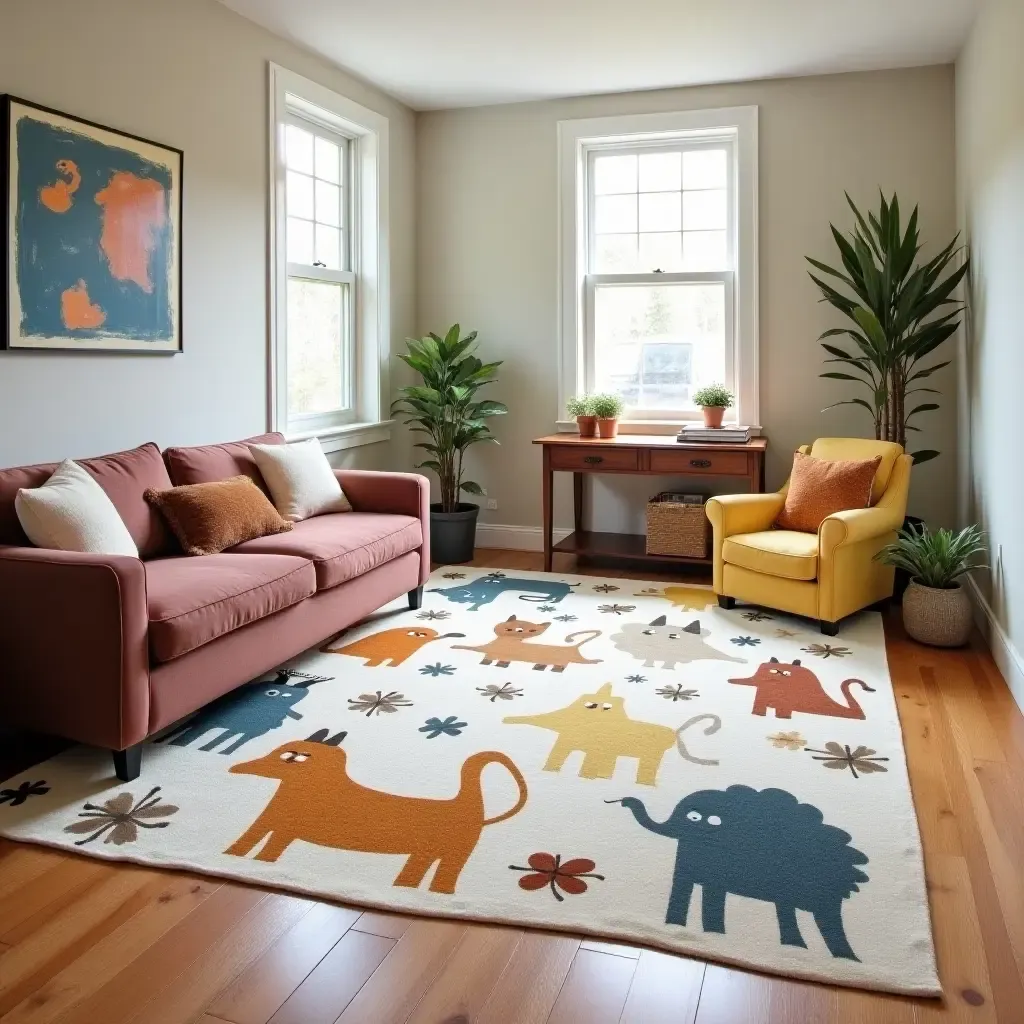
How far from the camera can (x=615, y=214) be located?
564 centimetres

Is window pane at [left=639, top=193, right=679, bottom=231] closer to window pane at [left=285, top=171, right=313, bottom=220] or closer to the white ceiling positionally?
the white ceiling

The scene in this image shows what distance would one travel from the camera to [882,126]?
16.5 ft

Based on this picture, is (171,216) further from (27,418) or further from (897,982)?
(897,982)

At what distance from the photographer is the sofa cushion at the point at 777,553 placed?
159 inches

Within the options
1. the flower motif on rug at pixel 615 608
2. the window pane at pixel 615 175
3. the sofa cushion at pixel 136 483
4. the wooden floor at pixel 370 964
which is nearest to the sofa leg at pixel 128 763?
the wooden floor at pixel 370 964

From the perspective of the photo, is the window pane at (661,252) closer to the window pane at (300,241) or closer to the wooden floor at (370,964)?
the window pane at (300,241)

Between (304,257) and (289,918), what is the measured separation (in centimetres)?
382

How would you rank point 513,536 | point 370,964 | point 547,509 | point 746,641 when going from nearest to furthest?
point 370,964 < point 746,641 < point 547,509 < point 513,536

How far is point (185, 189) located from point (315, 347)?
4.38ft

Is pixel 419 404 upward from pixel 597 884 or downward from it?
upward

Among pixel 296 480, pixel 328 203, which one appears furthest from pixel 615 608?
pixel 328 203

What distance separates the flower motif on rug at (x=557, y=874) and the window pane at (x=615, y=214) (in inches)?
166

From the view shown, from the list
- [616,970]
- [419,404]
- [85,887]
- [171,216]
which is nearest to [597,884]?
[616,970]

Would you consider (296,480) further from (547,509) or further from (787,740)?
(787,740)
